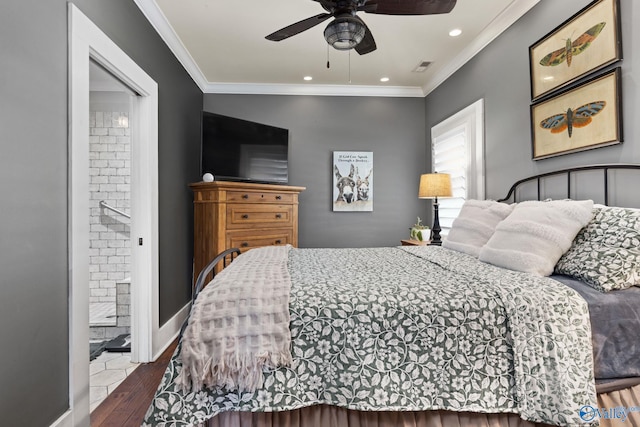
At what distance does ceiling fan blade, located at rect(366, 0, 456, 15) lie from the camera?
188 cm

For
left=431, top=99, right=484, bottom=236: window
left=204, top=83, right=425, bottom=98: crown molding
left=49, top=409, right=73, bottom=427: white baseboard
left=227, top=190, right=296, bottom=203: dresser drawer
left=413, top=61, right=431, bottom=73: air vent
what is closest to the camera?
left=49, top=409, right=73, bottom=427: white baseboard

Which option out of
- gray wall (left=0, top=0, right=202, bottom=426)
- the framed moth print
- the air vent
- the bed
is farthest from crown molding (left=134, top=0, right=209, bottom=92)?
the air vent

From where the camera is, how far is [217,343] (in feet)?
3.74

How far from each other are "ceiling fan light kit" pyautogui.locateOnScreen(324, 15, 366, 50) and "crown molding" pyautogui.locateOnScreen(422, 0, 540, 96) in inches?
59.9

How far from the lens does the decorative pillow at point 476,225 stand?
2.20 m

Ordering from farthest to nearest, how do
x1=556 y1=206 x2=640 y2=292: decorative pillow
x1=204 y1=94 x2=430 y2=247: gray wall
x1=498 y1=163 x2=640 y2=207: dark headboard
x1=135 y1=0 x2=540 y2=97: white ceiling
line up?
x1=204 y1=94 x2=430 y2=247: gray wall, x1=135 y1=0 x2=540 y2=97: white ceiling, x1=498 y1=163 x2=640 y2=207: dark headboard, x1=556 y1=206 x2=640 y2=292: decorative pillow

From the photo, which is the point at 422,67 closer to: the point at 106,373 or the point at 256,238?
the point at 256,238

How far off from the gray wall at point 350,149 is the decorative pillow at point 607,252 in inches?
109

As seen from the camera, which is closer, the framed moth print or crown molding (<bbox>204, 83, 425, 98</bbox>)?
crown molding (<bbox>204, 83, 425, 98</bbox>)

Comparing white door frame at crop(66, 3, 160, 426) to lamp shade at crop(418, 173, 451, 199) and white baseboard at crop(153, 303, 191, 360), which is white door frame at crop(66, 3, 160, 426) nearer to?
white baseboard at crop(153, 303, 191, 360)

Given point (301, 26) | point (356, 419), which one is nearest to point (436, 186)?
point (301, 26)

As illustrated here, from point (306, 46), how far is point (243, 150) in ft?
4.37

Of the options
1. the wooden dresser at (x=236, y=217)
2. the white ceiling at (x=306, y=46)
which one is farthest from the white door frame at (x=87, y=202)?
the white ceiling at (x=306, y=46)

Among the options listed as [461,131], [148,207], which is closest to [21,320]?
[148,207]
